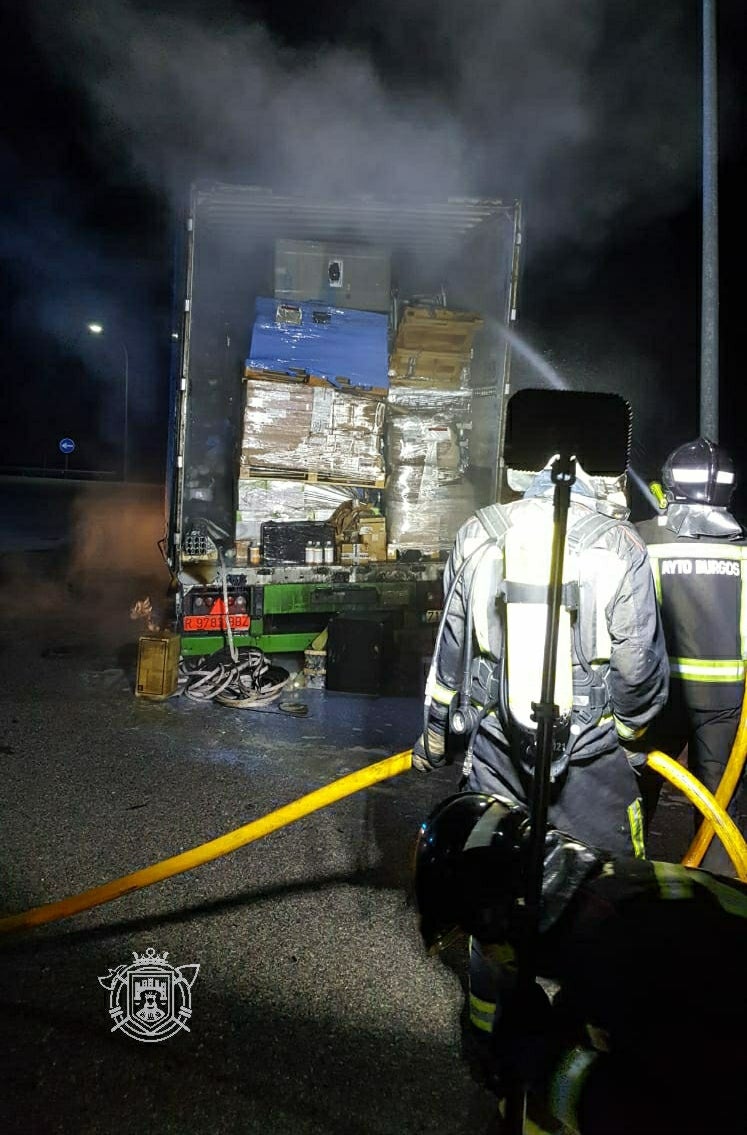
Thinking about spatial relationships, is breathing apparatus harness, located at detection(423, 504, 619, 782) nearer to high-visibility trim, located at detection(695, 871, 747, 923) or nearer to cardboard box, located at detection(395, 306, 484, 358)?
high-visibility trim, located at detection(695, 871, 747, 923)

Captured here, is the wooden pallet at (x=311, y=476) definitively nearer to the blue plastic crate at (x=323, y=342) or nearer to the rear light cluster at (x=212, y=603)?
the blue plastic crate at (x=323, y=342)

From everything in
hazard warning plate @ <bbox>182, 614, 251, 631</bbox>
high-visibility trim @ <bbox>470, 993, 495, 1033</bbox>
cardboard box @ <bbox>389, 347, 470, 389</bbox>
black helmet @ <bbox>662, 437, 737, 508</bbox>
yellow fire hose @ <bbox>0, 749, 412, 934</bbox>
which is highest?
cardboard box @ <bbox>389, 347, 470, 389</bbox>

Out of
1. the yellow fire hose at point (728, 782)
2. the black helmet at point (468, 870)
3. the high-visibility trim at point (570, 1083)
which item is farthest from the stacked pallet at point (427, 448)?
the high-visibility trim at point (570, 1083)

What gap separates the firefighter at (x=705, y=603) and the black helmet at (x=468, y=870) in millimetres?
1737

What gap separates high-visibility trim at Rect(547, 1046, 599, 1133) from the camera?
1.30 m

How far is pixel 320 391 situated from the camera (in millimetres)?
7512

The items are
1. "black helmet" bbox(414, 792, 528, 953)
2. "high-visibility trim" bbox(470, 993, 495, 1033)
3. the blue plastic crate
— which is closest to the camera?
"black helmet" bbox(414, 792, 528, 953)

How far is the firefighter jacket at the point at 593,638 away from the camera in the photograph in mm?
2191

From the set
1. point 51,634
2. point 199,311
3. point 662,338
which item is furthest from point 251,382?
point 662,338

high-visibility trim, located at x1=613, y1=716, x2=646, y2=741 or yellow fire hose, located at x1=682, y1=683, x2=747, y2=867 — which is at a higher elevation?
high-visibility trim, located at x1=613, y1=716, x2=646, y2=741

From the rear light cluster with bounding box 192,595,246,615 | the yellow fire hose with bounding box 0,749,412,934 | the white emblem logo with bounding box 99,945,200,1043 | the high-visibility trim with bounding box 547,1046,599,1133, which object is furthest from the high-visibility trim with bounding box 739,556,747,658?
the rear light cluster with bounding box 192,595,246,615

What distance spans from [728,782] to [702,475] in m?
1.27

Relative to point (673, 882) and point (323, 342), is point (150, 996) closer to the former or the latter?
point (673, 882)

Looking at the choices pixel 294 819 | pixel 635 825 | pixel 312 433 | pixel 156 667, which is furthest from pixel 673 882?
pixel 312 433
